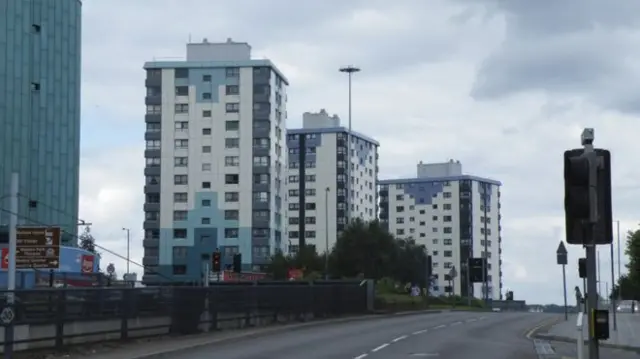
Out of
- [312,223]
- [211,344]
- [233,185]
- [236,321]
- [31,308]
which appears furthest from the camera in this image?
[312,223]

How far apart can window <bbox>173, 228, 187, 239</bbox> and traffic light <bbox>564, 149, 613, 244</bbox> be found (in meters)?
111

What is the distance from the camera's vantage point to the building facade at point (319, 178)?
15575cm

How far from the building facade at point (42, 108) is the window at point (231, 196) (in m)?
32.2

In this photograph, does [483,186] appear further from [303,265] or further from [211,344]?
[211,344]

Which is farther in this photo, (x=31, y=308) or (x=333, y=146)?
(x=333, y=146)

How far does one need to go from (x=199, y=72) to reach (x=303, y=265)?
37.8m

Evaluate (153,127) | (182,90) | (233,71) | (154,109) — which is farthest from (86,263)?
(153,127)

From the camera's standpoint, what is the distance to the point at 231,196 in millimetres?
122312

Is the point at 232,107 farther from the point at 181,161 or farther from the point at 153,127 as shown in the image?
the point at 153,127

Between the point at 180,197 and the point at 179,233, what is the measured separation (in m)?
4.32

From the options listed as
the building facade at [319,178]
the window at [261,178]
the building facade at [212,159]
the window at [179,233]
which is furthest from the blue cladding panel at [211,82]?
the building facade at [319,178]

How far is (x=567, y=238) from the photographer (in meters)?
12.4

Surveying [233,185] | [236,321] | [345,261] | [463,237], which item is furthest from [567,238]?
[463,237]

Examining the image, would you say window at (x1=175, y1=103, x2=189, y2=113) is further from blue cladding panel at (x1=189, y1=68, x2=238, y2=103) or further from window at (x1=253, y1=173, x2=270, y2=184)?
window at (x1=253, y1=173, x2=270, y2=184)
